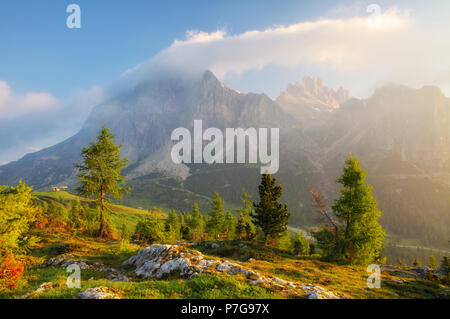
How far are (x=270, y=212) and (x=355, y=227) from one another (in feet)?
51.5

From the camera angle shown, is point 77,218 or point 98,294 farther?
point 77,218

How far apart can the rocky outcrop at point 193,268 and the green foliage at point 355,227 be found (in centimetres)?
1634

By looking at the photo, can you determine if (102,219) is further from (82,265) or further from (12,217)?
(12,217)

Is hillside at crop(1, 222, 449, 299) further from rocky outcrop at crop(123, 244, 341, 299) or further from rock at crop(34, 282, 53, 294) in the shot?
rocky outcrop at crop(123, 244, 341, 299)

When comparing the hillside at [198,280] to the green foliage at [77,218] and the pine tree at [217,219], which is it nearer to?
the green foliage at [77,218]

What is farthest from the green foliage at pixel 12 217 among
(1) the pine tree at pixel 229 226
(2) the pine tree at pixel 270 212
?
(1) the pine tree at pixel 229 226

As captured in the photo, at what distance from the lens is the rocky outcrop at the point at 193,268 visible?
43.1ft

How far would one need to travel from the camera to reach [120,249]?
2806 centimetres

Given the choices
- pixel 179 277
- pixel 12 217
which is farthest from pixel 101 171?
pixel 179 277

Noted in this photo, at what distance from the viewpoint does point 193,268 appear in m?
16.5
